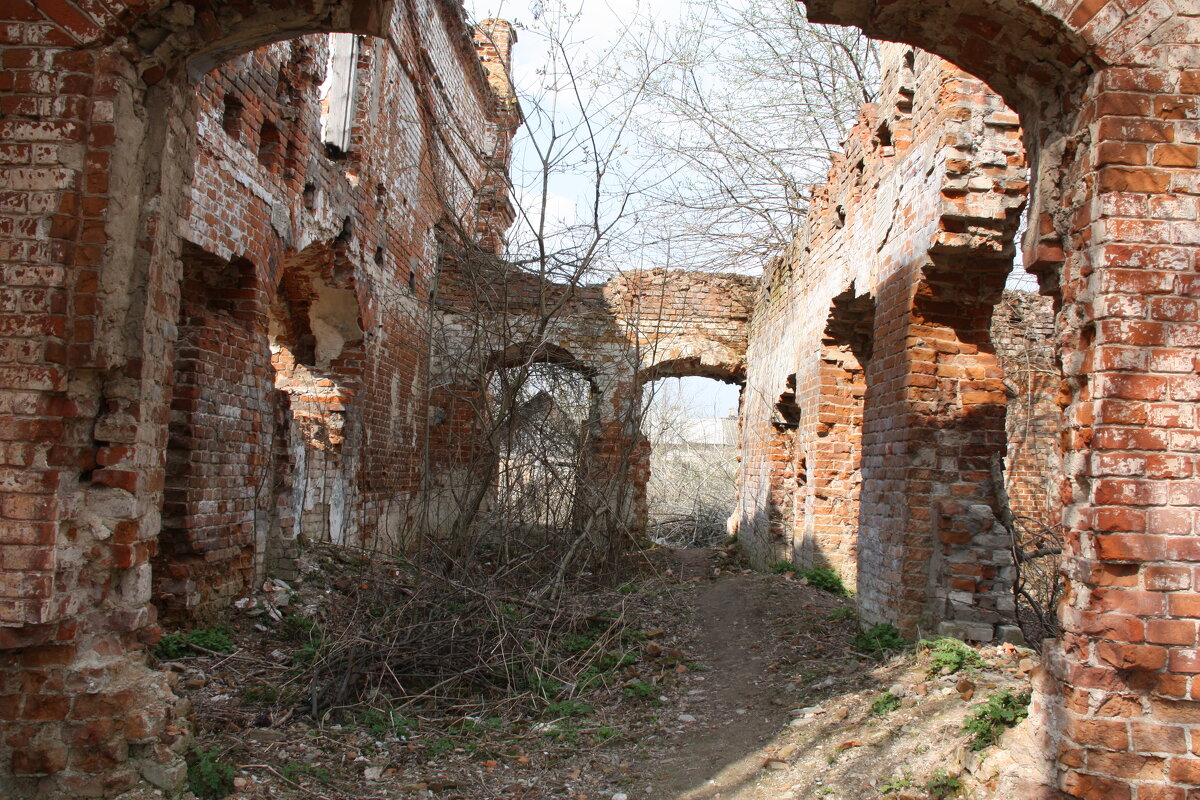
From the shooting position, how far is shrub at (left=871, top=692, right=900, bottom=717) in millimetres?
4031

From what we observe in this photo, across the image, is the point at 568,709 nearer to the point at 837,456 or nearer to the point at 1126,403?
the point at 1126,403

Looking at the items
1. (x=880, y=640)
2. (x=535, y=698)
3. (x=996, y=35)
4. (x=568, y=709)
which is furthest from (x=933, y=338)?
(x=535, y=698)

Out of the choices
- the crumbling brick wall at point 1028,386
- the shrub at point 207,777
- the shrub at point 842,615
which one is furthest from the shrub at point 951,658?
the crumbling brick wall at point 1028,386

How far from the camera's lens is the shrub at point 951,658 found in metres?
4.26

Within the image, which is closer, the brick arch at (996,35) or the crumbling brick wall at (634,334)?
the brick arch at (996,35)

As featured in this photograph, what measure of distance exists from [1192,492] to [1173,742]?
80 cm

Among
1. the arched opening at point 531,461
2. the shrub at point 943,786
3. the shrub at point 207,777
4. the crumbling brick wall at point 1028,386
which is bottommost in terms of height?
the shrub at point 207,777

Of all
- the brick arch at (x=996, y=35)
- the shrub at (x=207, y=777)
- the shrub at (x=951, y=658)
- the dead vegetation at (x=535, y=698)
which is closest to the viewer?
the brick arch at (x=996, y=35)

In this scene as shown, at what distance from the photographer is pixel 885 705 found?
4074mm

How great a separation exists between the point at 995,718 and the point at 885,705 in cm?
91

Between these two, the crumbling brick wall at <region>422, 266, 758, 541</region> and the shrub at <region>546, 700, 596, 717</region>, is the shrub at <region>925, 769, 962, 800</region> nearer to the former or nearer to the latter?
the shrub at <region>546, 700, 596, 717</region>

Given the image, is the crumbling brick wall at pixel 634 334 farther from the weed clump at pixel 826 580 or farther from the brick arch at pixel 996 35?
the brick arch at pixel 996 35

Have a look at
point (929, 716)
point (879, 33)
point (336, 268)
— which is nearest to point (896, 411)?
point (929, 716)

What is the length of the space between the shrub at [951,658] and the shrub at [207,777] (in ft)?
11.2
